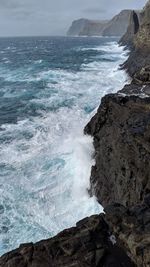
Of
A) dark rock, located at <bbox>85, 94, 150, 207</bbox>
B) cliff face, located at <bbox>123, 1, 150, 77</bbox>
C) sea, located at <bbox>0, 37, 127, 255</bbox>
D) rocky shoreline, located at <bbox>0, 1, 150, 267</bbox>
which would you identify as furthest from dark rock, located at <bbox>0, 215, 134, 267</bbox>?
cliff face, located at <bbox>123, 1, 150, 77</bbox>

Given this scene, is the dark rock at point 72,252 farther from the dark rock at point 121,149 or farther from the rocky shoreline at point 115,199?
the dark rock at point 121,149

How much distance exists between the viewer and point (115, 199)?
19.6 m

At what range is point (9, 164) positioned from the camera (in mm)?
26094

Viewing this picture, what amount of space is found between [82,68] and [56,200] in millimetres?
46551

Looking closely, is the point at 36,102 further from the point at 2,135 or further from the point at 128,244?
the point at 128,244

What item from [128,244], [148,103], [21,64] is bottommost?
[21,64]

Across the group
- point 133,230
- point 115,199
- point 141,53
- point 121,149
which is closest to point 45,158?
point 115,199

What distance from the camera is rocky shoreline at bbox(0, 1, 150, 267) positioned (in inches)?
423

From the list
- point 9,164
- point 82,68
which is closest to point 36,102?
point 9,164

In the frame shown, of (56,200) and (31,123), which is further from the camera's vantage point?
(31,123)

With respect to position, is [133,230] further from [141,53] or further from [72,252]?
[141,53]

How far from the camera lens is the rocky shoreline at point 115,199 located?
10750mm

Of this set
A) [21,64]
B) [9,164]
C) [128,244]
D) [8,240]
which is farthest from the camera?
[21,64]

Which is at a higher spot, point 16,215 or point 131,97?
point 131,97
